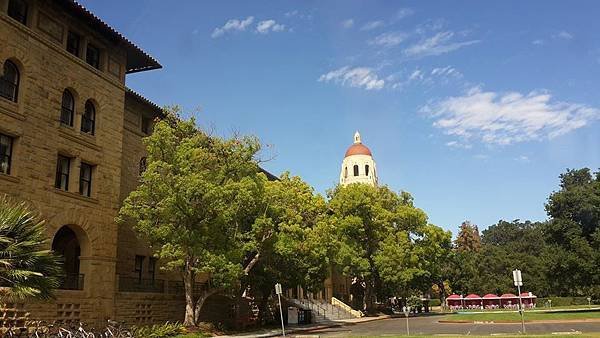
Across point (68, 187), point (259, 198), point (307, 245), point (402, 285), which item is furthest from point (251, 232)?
point (402, 285)

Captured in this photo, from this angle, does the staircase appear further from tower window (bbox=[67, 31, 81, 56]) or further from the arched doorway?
tower window (bbox=[67, 31, 81, 56])

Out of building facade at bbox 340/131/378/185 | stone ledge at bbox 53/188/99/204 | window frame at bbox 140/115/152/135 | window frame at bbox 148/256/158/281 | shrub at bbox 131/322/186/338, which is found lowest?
shrub at bbox 131/322/186/338

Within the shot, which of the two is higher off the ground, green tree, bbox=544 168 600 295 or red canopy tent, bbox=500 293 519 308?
green tree, bbox=544 168 600 295

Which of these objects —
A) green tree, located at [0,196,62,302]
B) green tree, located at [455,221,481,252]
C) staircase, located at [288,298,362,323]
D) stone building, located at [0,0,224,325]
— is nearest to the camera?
green tree, located at [0,196,62,302]

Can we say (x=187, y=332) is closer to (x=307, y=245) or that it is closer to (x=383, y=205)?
(x=307, y=245)

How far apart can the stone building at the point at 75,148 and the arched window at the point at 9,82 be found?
4 centimetres

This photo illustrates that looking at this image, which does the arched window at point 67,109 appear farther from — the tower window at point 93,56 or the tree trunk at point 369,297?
the tree trunk at point 369,297

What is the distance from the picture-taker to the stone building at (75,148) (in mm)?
22844

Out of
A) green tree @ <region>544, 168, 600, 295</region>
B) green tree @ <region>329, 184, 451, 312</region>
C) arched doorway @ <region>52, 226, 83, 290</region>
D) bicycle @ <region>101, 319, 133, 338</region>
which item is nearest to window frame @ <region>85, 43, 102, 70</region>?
arched doorway @ <region>52, 226, 83, 290</region>

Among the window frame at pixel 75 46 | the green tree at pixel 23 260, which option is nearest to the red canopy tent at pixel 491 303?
the window frame at pixel 75 46

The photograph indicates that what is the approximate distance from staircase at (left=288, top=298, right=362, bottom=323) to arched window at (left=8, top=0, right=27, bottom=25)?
32.3 meters

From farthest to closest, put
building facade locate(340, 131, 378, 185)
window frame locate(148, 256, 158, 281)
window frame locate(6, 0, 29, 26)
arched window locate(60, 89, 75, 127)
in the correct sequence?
building facade locate(340, 131, 378, 185)
window frame locate(148, 256, 158, 281)
arched window locate(60, 89, 75, 127)
window frame locate(6, 0, 29, 26)

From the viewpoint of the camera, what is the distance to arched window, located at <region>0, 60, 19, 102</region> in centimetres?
2265

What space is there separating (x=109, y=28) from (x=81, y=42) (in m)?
1.52
